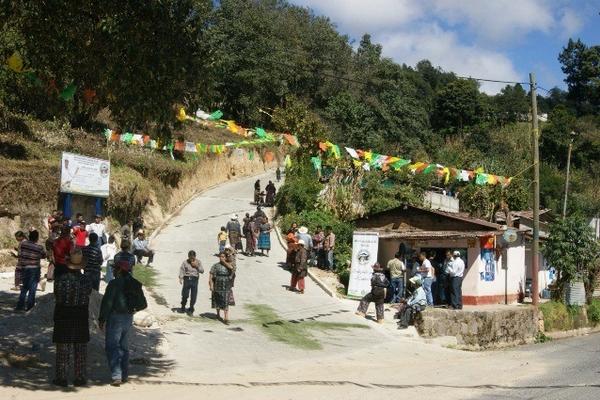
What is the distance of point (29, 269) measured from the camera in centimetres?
1338

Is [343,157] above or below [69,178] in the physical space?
above

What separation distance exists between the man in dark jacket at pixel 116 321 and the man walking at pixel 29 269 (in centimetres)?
420

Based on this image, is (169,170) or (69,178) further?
(169,170)

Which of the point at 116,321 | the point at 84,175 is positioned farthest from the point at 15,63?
the point at 84,175

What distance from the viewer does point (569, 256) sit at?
87.1 ft

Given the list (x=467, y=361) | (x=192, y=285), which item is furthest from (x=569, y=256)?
(x=192, y=285)

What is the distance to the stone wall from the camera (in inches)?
713

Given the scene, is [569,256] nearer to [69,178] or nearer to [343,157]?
[343,157]

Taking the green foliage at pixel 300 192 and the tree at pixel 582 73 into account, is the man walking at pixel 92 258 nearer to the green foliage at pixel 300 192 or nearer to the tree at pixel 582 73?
the green foliage at pixel 300 192

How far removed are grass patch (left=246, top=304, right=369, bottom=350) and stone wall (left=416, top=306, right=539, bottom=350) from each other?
1.75 metres

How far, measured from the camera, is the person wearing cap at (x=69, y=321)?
942 cm

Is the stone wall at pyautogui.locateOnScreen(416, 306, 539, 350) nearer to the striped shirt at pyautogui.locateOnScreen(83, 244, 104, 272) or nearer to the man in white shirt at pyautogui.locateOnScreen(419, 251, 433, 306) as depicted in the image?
the man in white shirt at pyautogui.locateOnScreen(419, 251, 433, 306)

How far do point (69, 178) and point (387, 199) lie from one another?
1583cm

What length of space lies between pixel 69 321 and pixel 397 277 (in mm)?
12995
